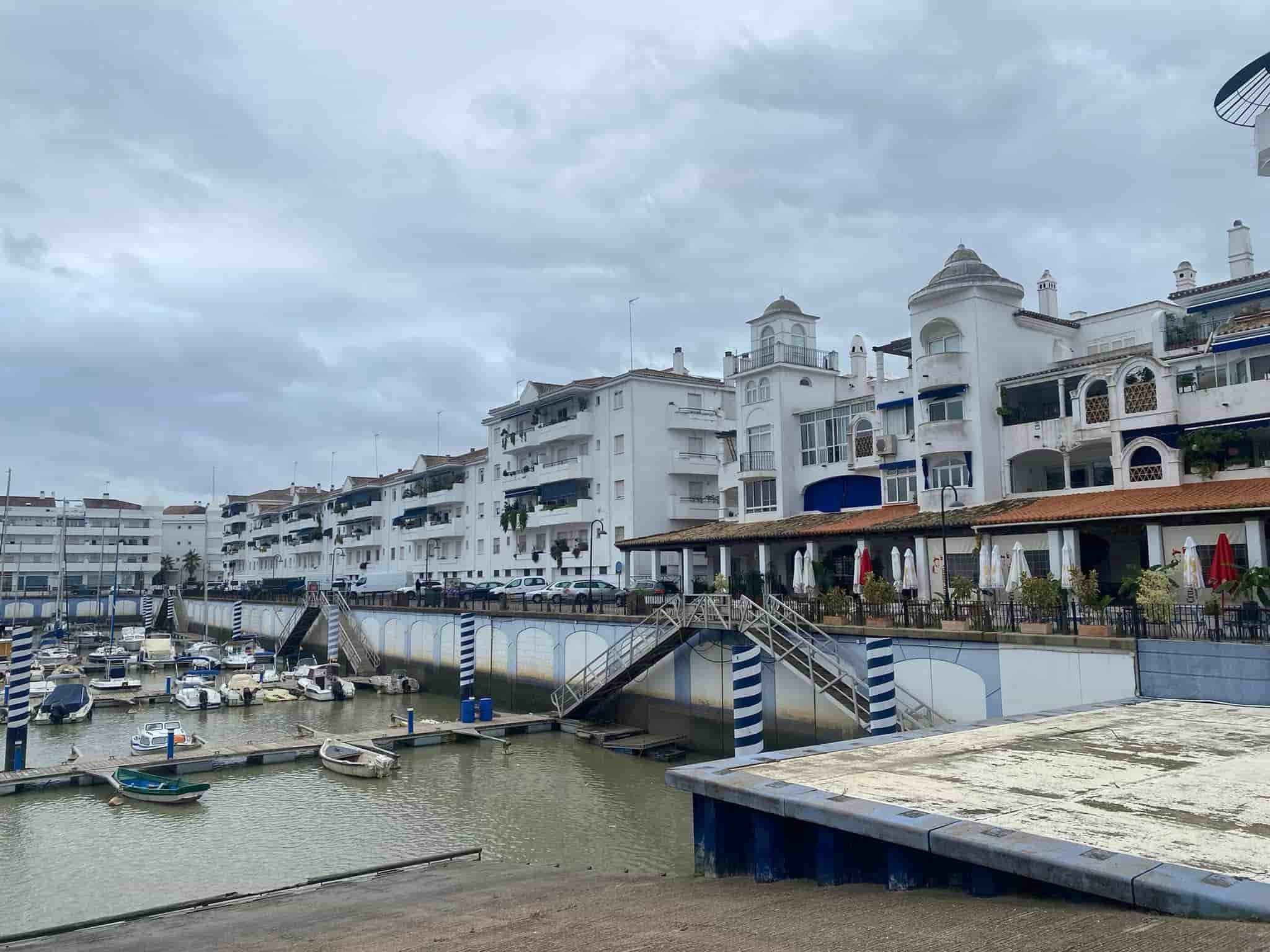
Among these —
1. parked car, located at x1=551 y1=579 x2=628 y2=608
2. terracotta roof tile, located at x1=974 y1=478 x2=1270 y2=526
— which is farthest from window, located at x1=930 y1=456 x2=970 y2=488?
parked car, located at x1=551 y1=579 x2=628 y2=608

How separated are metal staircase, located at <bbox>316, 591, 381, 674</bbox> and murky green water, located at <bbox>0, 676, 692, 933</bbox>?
85.3ft

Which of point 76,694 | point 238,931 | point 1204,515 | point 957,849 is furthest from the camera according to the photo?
point 76,694

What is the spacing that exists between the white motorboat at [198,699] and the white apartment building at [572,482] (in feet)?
73.1

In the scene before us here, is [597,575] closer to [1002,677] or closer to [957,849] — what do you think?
[1002,677]

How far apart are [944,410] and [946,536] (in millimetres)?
6676

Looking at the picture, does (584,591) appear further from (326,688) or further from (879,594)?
(879,594)

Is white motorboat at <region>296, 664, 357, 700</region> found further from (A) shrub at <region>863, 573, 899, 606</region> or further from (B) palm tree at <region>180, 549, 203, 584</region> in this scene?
(B) palm tree at <region>180, 549, 203, 584</region>

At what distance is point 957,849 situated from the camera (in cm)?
1121

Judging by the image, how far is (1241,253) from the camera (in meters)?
39.6

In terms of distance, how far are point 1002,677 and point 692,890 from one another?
15328mm

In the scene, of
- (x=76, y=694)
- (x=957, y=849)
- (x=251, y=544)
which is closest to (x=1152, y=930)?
(x=957, y=849)

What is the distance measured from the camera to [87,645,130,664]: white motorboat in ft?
225

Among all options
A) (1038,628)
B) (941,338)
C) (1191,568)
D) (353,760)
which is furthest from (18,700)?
(941,338)

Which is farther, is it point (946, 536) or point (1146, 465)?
point (946, 536)
